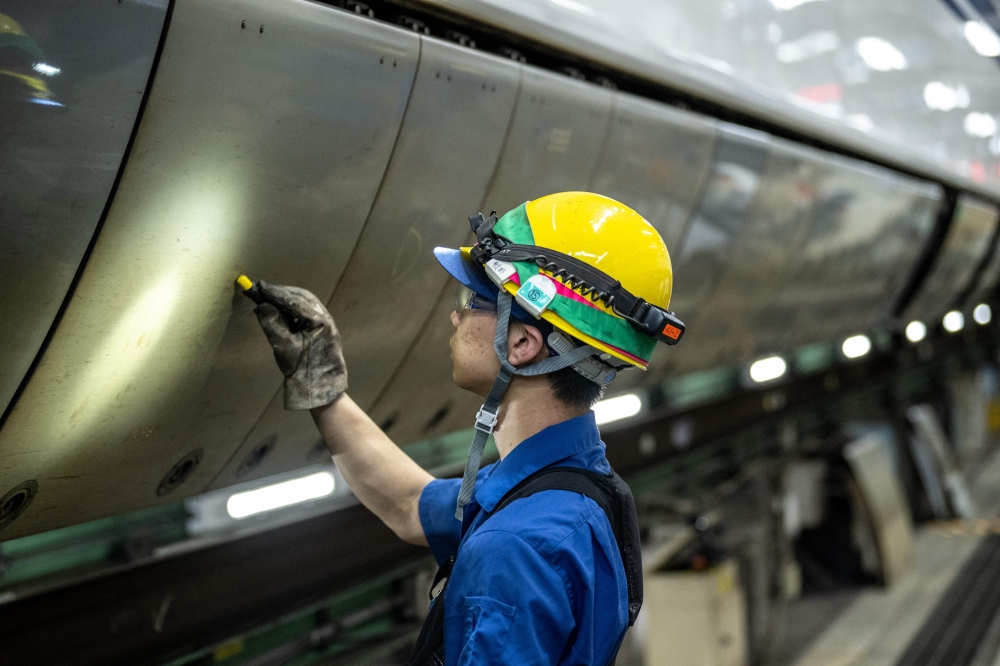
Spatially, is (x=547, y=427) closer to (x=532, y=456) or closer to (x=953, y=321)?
→ (x=532, y=456)

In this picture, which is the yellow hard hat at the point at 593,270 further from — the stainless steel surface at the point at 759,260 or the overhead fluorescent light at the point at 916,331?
the overhead fluorescent light at the point at 916,331

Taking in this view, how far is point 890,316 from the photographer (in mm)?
5973

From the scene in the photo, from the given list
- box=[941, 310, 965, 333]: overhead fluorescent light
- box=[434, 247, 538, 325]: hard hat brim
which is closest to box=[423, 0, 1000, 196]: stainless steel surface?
box=[434, 247, 538, 325]: hard hat brim

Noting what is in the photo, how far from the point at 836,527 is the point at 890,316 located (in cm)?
172

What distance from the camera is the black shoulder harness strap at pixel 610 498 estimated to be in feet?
3.81

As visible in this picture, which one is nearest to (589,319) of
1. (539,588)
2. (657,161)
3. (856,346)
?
(539,588)

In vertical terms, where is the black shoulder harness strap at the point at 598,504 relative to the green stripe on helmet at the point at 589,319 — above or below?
below

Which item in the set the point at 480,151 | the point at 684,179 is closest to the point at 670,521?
the point at 684,179

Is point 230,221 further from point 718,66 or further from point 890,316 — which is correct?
point 890,316

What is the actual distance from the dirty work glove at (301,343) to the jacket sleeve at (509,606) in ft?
1.68

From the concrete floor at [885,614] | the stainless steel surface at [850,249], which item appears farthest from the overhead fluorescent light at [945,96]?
the concrete floor at [885,614]

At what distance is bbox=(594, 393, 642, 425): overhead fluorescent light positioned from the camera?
3.78 metres

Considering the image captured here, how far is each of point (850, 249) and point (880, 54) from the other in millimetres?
1339

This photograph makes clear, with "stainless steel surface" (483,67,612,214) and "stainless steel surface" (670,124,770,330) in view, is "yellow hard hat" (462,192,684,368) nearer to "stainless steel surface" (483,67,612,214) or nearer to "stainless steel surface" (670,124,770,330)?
"stainless steel surface" (483,67,612,214)
